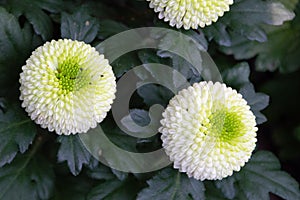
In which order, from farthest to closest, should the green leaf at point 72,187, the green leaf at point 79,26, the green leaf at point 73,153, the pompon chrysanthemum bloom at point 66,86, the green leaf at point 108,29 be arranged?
the green leaf at point 72,187
the green leaf at point 108,29
the green leaf at point 79,26
the green leaf at point 73,153
the pompon chrysanthemum bloom at point 66,86

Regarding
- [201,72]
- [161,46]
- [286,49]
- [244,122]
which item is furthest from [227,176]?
[286,49]

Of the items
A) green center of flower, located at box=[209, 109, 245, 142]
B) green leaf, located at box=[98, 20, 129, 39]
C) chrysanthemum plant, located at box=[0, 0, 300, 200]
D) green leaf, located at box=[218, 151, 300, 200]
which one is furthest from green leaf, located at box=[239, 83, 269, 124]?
green leaf, located at box=[98, 20, 129, 39]

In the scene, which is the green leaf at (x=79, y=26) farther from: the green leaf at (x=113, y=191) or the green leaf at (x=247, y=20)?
the green leaf at (x=113, y=191)

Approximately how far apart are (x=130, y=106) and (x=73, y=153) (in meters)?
0.30

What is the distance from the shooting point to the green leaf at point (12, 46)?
1556 mm

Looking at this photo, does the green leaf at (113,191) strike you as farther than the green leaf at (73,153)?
Yes

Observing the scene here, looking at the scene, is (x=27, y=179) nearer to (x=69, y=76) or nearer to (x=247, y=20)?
(x=69, y=76)

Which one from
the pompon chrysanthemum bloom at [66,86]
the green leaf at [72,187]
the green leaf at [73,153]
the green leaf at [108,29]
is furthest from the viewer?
the green leaf at [72,187]

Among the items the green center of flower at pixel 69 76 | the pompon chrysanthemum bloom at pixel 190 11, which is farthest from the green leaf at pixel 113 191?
the pompon chrysanthemum bloom at pixel 190 11

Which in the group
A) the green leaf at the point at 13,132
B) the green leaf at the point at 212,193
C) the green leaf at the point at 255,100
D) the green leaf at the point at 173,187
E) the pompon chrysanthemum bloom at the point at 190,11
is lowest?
the green leaf at the point at 212,193

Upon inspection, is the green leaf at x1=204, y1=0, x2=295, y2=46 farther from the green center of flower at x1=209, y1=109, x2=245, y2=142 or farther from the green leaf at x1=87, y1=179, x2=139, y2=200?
the green leaf at x1=87, y1=179, x2=139, y2=200

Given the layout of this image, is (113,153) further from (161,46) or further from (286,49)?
(286,49)

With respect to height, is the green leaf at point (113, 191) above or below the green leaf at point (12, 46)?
below

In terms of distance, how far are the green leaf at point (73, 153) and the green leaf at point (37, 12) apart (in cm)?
34
